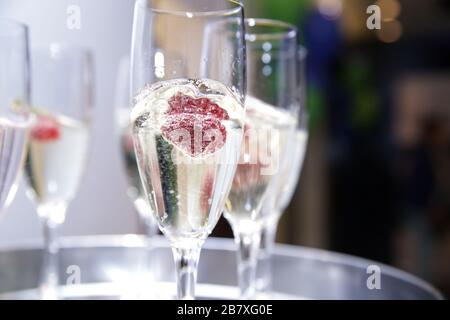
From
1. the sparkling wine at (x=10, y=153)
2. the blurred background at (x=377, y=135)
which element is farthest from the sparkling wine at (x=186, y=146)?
the blurred background at (x=377, y=135)

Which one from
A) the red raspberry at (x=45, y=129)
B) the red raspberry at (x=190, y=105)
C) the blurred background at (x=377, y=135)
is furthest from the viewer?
the blurred background at (x=377, y=135)

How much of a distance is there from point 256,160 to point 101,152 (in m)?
1.09

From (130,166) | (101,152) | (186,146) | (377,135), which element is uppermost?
(186,146)

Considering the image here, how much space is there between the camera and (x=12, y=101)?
0.49 metres

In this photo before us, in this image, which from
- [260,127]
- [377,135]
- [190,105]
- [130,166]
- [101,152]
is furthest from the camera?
[377,135]

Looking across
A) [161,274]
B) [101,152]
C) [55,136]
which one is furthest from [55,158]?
[101,152]

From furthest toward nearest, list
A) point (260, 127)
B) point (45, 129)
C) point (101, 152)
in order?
point (101, 152) → point (45, 129) → point (260, 127)

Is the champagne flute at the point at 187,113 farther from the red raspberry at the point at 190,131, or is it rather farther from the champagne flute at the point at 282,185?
the champagne flute at the point at 282,185

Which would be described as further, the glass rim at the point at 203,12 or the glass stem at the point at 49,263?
the glass stem at the point at 49,263

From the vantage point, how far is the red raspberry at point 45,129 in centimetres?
64

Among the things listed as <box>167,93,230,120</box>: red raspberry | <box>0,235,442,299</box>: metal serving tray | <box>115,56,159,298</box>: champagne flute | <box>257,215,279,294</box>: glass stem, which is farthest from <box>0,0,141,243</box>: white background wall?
<box>167,93,230,120</box>: red raspberry

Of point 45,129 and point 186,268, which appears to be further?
point 45,129

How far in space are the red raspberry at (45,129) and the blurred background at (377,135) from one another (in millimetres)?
1791

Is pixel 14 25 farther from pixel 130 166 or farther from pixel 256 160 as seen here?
pixel 130 166
